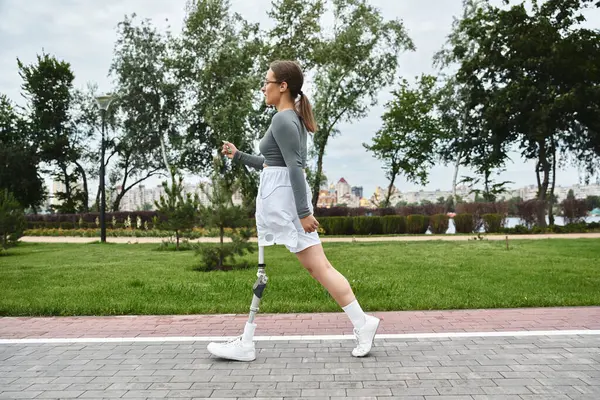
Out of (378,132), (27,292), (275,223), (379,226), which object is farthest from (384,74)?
(275,223)

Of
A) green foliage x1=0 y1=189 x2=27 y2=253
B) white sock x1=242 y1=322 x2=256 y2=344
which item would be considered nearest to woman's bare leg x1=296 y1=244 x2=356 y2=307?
white sock x1=242 y1=322 x2=256 y2=344

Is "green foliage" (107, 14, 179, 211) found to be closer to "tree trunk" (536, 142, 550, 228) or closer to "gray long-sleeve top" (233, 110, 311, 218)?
"tree trunk" (536, 142, 550, 228)

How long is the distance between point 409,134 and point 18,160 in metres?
26.9

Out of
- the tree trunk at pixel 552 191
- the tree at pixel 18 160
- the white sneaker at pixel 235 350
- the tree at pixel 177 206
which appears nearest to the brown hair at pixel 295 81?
the white sneaker at pixel 235 350

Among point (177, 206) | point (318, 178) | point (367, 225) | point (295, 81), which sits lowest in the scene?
point (367, 225)

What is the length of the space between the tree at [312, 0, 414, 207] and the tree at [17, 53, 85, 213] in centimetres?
2114

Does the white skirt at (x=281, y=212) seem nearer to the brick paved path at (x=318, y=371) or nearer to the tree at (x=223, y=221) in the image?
the brick paved path at (x=318, y=371)

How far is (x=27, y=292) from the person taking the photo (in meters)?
7.14

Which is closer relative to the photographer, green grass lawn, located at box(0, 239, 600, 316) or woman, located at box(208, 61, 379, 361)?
woman, located at box(208, 61, 379, 361)

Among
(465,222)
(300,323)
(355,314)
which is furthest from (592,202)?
(355,314)

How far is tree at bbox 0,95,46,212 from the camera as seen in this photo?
37375mm

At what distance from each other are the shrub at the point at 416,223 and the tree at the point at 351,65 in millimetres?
7492

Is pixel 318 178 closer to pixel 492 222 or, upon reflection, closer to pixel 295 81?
pixel 492 222

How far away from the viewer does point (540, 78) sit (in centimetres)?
2692
